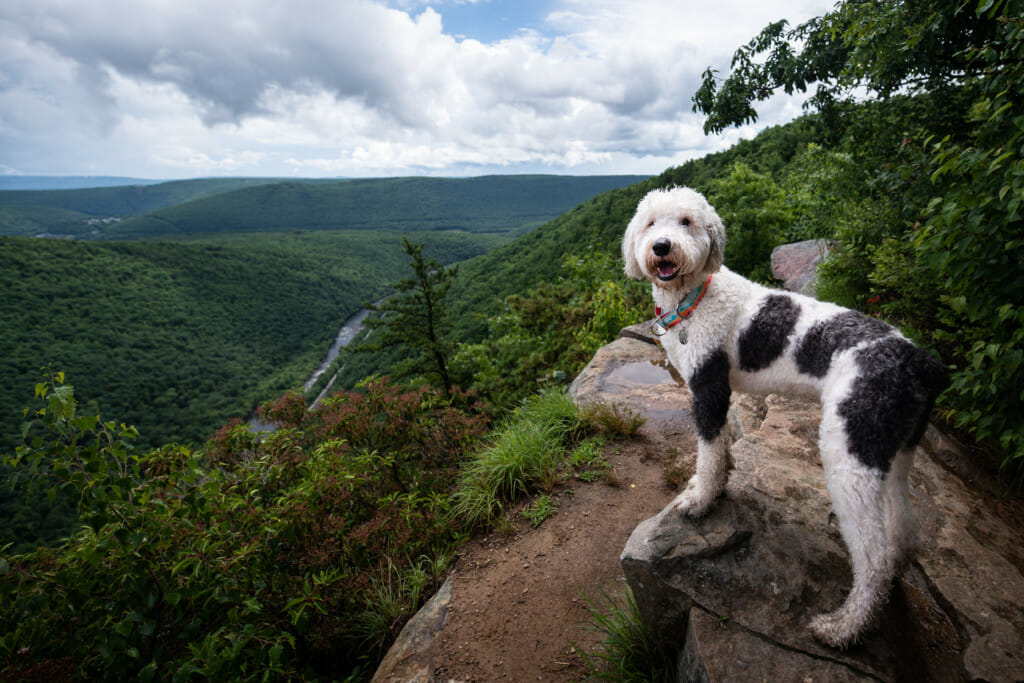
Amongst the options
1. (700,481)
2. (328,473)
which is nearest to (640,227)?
(700,481)

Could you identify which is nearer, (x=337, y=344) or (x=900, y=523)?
(x=900, y=523)

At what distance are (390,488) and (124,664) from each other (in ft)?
8.67

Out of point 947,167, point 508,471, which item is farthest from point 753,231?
point 508,471

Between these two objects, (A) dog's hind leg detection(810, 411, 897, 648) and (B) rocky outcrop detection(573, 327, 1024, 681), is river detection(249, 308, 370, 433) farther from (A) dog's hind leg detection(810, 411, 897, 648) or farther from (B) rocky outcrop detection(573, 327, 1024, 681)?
(A) dog's hind leg detection(810, 411, 897, 648)

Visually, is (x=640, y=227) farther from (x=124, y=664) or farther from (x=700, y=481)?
(x=124, y=664)

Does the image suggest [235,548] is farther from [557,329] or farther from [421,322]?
[421,322]

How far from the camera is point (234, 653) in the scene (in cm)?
251

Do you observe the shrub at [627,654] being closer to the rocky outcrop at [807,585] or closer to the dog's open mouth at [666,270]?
the rocky outcrop at [807,585]

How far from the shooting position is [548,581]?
362 cm

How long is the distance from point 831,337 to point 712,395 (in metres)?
0.74

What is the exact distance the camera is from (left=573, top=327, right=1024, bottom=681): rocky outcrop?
2311 millimetres

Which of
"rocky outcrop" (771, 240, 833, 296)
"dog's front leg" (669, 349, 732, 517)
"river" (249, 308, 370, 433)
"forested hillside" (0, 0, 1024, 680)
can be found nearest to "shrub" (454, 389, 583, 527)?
"forested hillside" (0, 0, 1024, 680)

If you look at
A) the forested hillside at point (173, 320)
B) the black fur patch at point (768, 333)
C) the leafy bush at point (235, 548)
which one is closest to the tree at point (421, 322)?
the leafy bush at point (235, 548)

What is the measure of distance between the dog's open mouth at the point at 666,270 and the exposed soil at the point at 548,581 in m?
2.27
